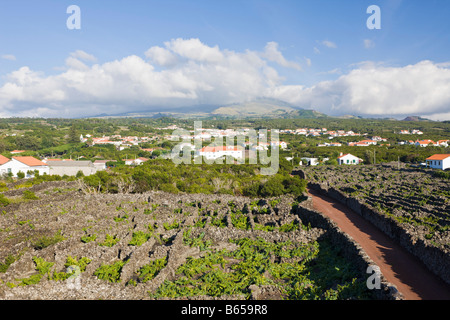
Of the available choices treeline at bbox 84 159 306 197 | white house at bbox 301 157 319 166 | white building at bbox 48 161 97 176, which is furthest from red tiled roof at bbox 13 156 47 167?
white house at bbox 301 157 319 166

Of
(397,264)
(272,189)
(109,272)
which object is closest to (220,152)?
(272,189)

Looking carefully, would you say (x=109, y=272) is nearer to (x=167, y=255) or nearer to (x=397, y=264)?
(x=167, y=255)

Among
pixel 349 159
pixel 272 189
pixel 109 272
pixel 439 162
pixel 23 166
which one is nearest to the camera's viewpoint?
pixel 109 272

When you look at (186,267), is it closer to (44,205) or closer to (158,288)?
(158,288)

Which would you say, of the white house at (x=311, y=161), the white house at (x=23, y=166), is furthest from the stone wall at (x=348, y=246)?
the white house at (x=311, y=161)

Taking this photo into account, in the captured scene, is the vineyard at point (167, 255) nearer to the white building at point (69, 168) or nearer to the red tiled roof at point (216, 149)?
the white building at point (69, 168)
